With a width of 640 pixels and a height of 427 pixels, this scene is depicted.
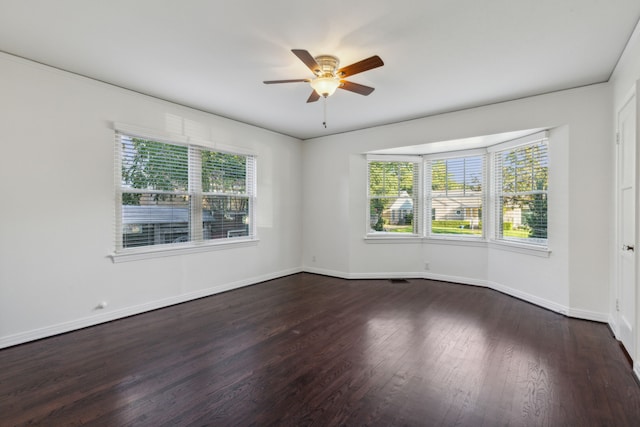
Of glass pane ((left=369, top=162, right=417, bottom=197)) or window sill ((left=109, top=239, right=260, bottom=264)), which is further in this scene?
glass pane ((left=369, top=162, right=417, bottom=197))

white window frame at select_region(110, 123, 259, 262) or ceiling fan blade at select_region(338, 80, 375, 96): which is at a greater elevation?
ceiling fan blade at select_region(338, 80, 375, 96)

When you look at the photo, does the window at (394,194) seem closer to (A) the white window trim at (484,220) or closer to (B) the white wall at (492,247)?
(A) the white window trim at (484,220)

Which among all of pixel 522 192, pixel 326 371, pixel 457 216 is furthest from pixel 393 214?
pixel 326 371

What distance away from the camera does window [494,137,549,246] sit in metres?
4.19

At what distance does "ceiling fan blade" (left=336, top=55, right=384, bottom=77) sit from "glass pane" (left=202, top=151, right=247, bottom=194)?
269 cm

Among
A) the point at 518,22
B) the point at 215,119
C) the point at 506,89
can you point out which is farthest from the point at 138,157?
the point at 506,89

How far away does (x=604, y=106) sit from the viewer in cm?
349

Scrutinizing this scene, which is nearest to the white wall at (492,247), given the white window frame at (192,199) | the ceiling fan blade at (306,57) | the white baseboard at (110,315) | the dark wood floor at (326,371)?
the dark wood floor at (326,371)

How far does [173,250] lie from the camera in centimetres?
421

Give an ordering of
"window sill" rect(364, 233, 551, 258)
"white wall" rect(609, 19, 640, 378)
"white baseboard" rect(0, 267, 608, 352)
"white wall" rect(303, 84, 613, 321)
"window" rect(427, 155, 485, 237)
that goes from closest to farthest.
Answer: "white wall" rect(609, 19, 640, 378) < "white baseboard" rect(0, 267, 608, 352) < "white wall" rect(303, 84, 613, 321) < "window sill" rect(364, 233, 551, 258) < "window" rect(427, 155, 485, 237)

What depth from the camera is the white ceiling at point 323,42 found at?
2256 mm

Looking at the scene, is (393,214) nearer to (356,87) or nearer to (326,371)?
(356,87)

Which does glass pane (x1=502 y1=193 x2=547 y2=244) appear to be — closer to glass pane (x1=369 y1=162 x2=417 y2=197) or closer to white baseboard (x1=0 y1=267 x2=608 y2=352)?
white baseboard (x1=0 y1=267 x2=608 y2=352)

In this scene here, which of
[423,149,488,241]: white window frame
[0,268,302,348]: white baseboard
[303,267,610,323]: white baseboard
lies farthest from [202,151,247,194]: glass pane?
[423,149,488,241]: white window frame
